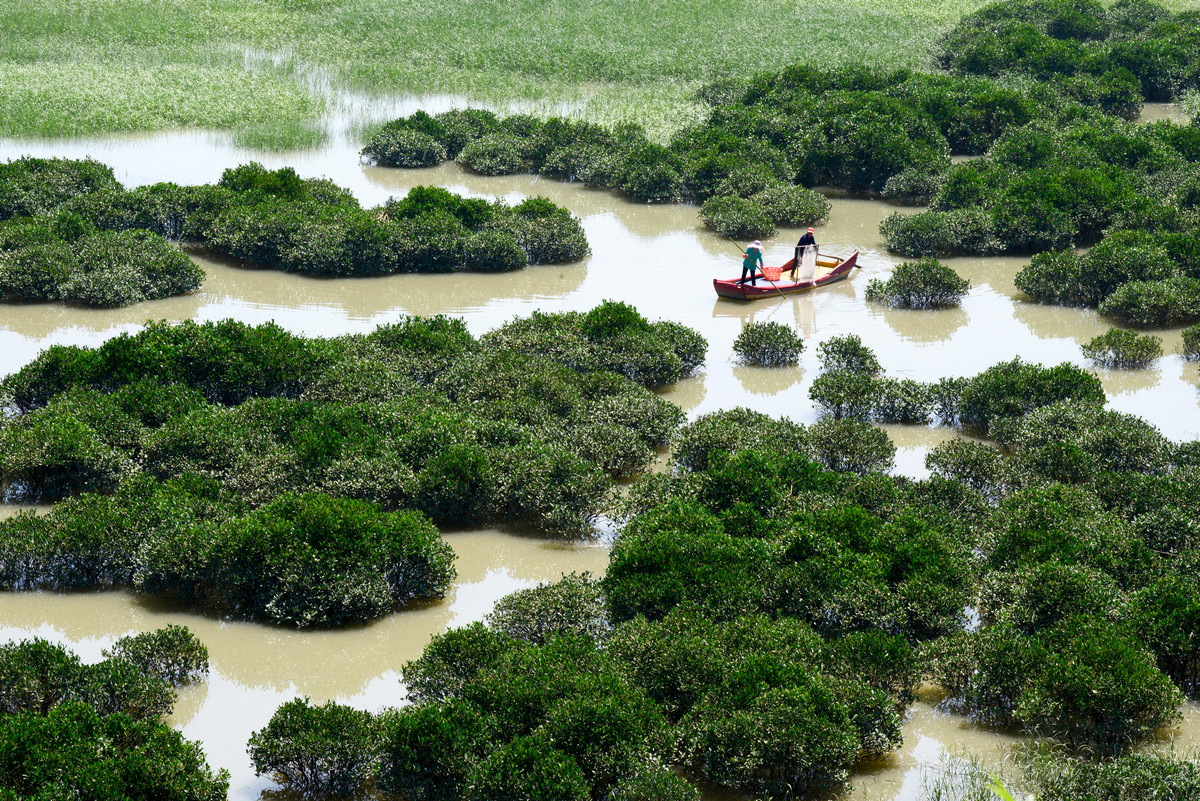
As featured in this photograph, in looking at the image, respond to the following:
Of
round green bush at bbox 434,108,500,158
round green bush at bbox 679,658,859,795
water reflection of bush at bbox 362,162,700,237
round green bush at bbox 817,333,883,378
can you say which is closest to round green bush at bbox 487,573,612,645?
round green bush at bbox 679,658,859,795

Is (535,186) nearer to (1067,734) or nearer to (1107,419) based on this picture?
(1107,419)

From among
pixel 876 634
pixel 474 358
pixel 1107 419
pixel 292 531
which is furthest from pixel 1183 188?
pixel 292 531

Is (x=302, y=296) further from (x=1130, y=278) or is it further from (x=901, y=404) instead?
(x=1130, y=278)

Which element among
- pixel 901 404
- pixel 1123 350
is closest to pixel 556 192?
pixel 901 404

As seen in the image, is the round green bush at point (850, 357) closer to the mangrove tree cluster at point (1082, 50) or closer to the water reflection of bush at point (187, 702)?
the water reflection of bush at point (187, 702)

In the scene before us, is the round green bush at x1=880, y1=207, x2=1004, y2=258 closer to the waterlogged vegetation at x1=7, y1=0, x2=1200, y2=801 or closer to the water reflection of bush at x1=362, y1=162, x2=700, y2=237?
the waterlogged vegetation at x1=7, y1=0, x2=1200, y2=801
